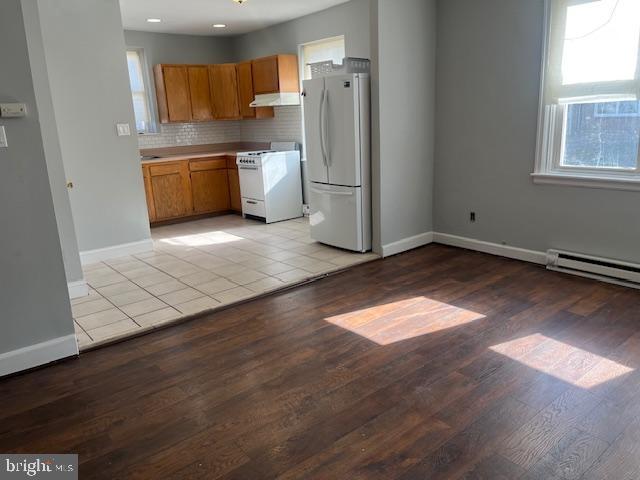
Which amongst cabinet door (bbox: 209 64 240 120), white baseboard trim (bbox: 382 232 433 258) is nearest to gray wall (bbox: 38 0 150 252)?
cabinet door (bbox: 209 64 240 120)

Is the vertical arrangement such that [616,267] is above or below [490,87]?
below

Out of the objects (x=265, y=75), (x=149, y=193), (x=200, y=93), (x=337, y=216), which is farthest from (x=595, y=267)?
(x=200, y=93)

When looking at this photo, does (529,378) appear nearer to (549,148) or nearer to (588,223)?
(588,223)

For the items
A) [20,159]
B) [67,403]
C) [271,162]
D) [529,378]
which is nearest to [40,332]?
[67,403]

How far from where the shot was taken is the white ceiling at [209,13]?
5.09m

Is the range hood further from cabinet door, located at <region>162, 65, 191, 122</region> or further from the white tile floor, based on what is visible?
the white tile floor

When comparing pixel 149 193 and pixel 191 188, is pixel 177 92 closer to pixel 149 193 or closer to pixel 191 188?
pixel 191 188

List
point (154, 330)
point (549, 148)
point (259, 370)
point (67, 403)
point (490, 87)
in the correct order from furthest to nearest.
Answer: point (490, 87)
point (549, 148)
point (154, 330)
point (259, 370)
point (67, 403)

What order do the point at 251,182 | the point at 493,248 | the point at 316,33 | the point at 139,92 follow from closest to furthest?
the point at 493,248 → the point at 316,33 → the point at 251,182 → the point at 139,92

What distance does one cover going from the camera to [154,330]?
321cm

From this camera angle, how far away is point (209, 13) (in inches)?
220

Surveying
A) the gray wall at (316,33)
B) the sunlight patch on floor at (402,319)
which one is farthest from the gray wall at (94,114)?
the sunlight patch on floor at (402,319)

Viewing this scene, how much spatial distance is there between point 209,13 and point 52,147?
281 cm

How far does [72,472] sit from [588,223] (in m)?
3.81
